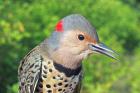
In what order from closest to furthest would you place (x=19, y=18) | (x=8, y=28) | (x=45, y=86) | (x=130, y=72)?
(x=45, y=86) < (x=8, y=28) < (x=19, y=18) < (x=130, y=72)

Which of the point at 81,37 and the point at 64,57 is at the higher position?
the point at 81,37

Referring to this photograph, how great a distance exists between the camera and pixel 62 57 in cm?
408

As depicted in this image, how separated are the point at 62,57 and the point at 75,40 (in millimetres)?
178

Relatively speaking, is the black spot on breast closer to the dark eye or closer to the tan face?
the tan face

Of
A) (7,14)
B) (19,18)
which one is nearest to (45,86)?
(7,14)

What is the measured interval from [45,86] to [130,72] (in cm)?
918

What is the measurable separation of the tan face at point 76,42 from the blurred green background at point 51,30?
387 cm

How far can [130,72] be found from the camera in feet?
43.5

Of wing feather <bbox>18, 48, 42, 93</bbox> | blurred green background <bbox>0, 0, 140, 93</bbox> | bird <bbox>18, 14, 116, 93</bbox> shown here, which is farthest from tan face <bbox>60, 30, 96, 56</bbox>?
blurred green background <bbox>0, 0, 140, 93</bbox>

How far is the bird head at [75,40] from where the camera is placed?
12.9ft

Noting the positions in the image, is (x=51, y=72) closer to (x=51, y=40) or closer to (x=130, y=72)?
(x=51, y=40)

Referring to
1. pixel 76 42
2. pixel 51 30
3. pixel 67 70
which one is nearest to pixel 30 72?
pixel 67 70

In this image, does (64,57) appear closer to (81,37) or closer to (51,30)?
(81,37)

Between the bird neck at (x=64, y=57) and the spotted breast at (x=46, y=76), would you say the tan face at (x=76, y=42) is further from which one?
the spotted breast at (x=46, y=76)
